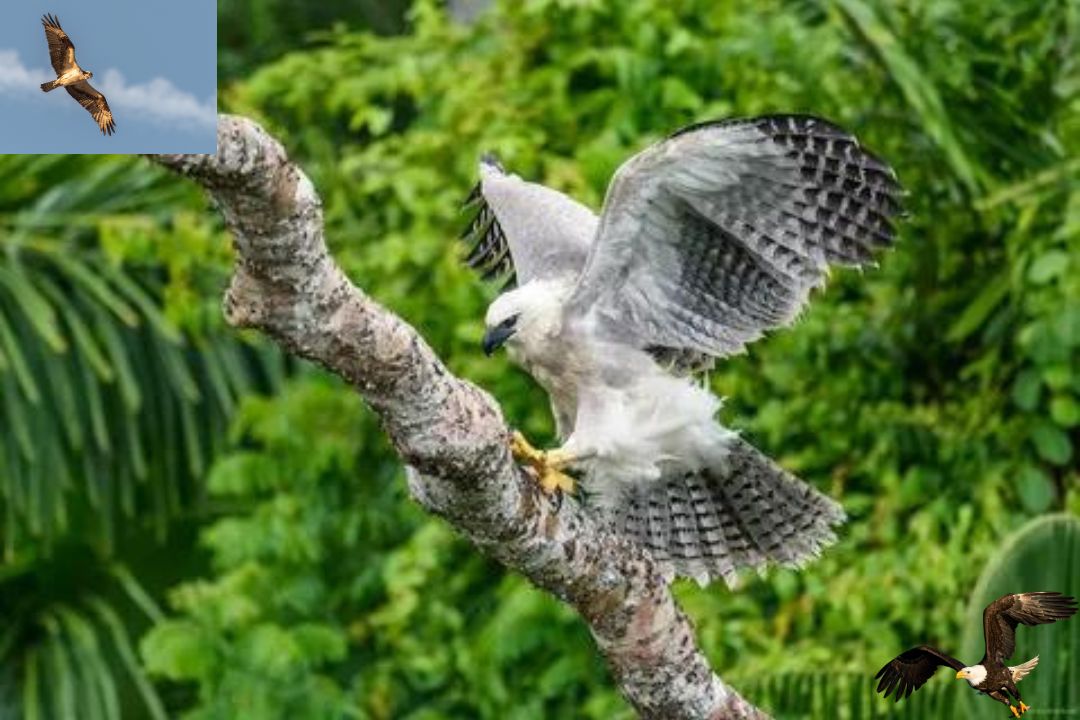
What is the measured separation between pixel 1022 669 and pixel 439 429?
1.28m

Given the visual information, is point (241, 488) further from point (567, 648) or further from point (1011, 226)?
point (1011, 226)

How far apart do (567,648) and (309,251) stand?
12.1ft

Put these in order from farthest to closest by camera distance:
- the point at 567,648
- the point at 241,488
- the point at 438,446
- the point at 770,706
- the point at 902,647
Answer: the point at 241,488 → the point at 567,648 → the point at 902,647 → the point at 770,706 → the point at 438,446

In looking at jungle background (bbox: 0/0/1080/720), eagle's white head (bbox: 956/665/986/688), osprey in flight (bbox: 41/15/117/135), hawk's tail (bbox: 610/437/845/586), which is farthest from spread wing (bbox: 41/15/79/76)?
jungle background (bbox: 0/0/1080/720)

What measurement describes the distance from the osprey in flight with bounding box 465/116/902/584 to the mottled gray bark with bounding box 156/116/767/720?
227 millimetres

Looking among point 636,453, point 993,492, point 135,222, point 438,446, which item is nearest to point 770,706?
point 636,453

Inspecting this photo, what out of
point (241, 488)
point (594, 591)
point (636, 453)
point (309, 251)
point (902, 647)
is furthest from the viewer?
point (241, 488)

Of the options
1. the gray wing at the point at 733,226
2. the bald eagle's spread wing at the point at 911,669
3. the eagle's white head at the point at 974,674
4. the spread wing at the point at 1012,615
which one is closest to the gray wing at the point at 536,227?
the gray wing at the point at 733,226

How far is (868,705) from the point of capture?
229 inches

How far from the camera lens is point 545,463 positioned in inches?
207

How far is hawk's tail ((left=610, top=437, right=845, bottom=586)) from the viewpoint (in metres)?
5.80

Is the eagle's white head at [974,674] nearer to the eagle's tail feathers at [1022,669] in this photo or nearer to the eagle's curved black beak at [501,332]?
the eagle's tail feathers at [1022,669]

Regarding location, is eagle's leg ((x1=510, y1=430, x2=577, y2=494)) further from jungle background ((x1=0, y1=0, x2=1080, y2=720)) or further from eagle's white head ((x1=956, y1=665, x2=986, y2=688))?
jungle background ((x1=0, y1=0, x2=1080, y2=720))

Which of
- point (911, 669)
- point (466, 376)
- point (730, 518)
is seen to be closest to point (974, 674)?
point (911, 669)
